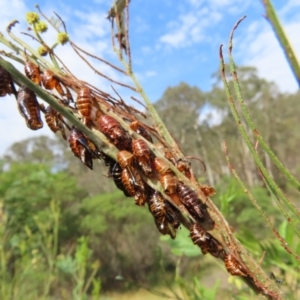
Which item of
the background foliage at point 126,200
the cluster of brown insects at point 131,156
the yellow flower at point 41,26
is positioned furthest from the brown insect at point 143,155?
the background foliage at point 126,200

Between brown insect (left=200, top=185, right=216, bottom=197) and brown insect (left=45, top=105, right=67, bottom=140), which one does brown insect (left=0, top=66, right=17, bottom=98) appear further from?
brown insect (left=200, top=185, right=216, bottom=197)

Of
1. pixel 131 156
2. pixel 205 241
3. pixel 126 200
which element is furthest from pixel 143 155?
pixel 126 200

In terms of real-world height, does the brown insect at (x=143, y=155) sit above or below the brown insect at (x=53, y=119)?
below

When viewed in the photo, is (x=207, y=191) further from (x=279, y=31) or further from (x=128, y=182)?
(x=279, y=31)

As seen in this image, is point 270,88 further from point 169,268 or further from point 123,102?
point 123,102

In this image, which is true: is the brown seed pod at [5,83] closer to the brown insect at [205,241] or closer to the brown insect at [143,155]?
the brown insect at [143,155]

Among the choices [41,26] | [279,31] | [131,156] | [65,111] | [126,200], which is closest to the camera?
[279,31]

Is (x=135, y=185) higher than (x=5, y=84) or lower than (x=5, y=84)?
lower
